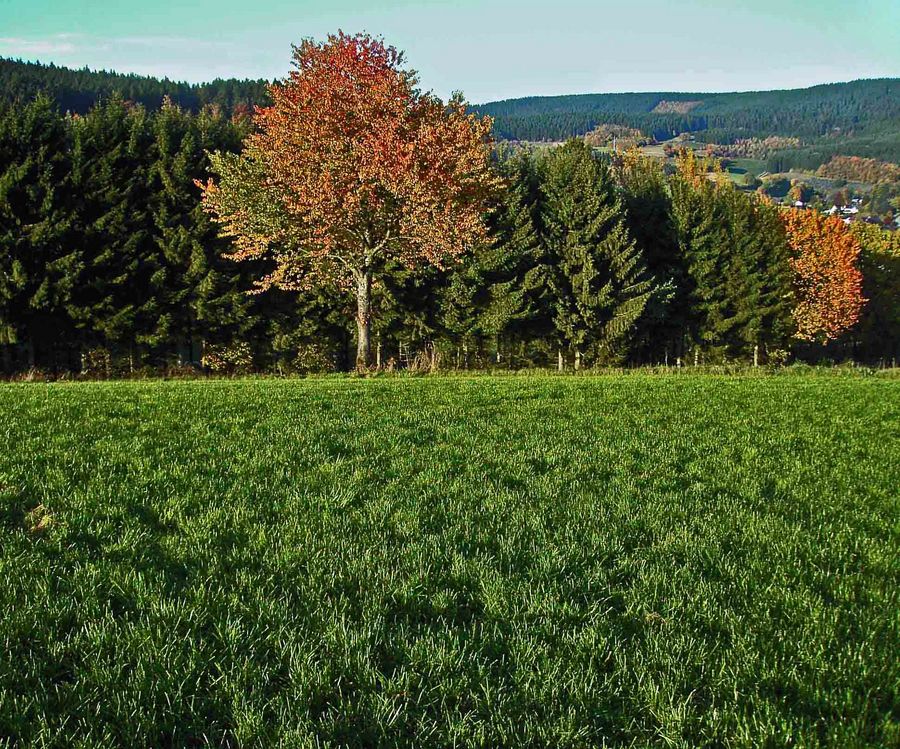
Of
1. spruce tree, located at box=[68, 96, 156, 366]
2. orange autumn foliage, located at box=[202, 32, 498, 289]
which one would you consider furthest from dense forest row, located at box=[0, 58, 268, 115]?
orange autumn foliage, located at box=[202, 32, 498, 289]

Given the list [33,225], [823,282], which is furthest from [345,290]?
[823,282]

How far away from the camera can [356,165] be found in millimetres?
24703

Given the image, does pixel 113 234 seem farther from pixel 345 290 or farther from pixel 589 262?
pixel 589 262

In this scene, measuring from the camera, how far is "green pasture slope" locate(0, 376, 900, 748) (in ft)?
9.95

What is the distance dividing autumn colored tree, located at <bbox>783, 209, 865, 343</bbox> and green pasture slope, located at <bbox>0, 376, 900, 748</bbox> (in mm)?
60536

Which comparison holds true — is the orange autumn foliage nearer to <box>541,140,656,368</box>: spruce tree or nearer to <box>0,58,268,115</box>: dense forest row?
<box>541,140,656,368</box>: spruce tree

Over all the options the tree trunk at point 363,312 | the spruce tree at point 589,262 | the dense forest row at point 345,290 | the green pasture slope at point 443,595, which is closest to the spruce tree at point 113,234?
the dense forest row at point 345,290

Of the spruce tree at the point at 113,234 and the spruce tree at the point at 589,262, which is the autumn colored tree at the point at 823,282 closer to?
the spruce tree at the point at 589,262

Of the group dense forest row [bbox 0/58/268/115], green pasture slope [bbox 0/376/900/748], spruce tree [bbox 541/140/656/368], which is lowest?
green pasture slope [bbox 0/376/900/748]

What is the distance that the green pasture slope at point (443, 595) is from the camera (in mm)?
3031

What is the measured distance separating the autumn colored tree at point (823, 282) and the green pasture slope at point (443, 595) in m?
60.5

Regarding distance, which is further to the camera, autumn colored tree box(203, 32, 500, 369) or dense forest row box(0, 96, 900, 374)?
dense forest row box(0, 96, 900, 374)

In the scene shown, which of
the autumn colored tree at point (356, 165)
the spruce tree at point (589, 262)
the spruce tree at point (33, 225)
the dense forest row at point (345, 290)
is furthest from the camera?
the spruce tree at point (589, 262)

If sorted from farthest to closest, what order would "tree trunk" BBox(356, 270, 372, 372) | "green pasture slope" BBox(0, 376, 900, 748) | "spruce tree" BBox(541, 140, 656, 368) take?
"spruce tree" BBox(541, 140, 656, 368), "tree trunk" BBox(356, 270, 372, 372), "green pasture slope" BBox(0, 376, 900, 748)
